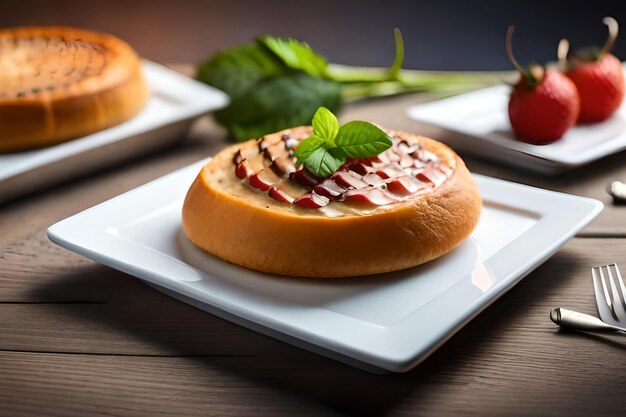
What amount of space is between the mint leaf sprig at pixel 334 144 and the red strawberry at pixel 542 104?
611 mm

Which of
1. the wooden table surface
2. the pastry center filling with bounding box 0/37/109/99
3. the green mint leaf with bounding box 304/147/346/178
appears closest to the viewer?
the wooden table surface

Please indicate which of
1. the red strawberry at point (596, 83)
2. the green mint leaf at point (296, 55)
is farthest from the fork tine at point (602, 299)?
the green mint leaf at point (296, 55)

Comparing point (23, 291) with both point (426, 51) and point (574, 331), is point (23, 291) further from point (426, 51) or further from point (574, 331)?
point (426, 51)

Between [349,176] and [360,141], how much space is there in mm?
62

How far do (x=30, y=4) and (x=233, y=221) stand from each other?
2836 millimetres

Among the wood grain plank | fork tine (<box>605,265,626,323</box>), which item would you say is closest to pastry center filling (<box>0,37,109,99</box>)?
the wood grain plank

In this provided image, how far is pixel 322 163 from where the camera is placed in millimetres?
1291

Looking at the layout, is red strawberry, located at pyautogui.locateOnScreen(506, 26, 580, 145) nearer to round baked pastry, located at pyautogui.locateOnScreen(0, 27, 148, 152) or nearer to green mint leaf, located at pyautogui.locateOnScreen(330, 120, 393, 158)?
green mint leaf, located at pyautogui.locateOnScreen(330, 120, 393, 158)

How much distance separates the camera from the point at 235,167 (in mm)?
1396

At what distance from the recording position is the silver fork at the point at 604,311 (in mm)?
1160

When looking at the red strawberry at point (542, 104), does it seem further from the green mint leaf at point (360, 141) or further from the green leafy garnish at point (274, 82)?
the green mint leaf at point (360, 141)

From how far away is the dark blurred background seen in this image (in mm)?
3668

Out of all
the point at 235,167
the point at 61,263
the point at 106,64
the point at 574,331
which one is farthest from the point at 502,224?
the point at 106,64

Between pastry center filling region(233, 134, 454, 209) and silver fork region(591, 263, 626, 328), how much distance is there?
11.4 inches
